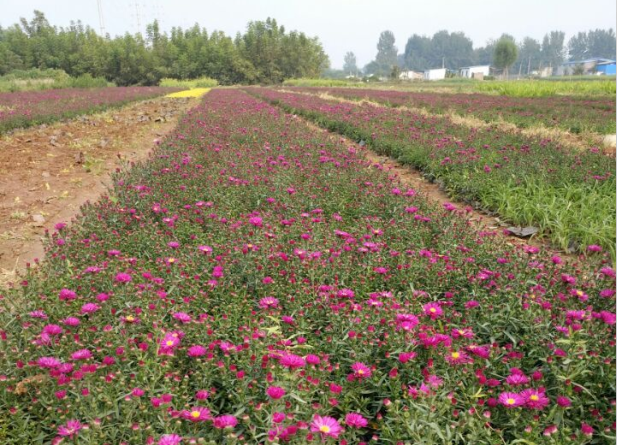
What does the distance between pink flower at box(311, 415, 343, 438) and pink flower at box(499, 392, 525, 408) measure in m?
0.72

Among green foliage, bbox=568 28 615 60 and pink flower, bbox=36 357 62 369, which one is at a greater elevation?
green foliage, bbox=568 28 615 60

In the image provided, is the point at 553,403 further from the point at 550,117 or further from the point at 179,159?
the point at 550,117

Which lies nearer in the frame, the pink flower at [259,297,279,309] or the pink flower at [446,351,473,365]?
the pink flower at [446,351,473,365]

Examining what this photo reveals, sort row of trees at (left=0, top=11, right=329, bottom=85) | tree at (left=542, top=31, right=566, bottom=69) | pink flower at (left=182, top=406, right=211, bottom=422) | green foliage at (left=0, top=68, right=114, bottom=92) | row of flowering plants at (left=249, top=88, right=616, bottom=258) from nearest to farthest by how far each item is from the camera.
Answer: pink flower at (left=182, top=406, right=211, bottom=422) → row of flowering plants at (left=249, top=88, right=616, bottom=258) → green foliage at (left=0, top=68, right=114, bottom=92) → row of trees at (left=0, top=11, right=329, bottom=85) → tree at (left=542, top=31, right=566, bottom=69)

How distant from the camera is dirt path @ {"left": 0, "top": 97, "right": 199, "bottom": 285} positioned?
16.1ft

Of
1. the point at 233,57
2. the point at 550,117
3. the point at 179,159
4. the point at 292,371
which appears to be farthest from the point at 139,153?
the point at 233,57

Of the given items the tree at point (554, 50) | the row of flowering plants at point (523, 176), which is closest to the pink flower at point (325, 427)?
the row of flowering plants at point (523, 176)

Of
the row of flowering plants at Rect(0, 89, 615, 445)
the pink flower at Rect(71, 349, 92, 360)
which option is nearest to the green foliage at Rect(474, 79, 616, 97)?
the row of flowering plants at Rect(0, 89, 615, 445)

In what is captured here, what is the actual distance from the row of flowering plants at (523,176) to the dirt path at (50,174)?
4.77 m

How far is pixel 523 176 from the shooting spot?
19.6ft

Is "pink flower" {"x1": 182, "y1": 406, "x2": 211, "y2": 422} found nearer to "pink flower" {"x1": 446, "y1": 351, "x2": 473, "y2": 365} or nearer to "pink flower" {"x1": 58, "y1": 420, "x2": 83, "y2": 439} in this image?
"pink flower" {"x1": 58, "y1": 420, "x2": 83, "y2": 439}

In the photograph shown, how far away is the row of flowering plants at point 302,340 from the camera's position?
1.84 metres

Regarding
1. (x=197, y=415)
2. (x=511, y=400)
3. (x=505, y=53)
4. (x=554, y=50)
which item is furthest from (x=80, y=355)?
(x=554, y=50)

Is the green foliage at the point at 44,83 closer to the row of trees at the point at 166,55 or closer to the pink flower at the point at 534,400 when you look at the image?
the row of trees at the point at 166,55
